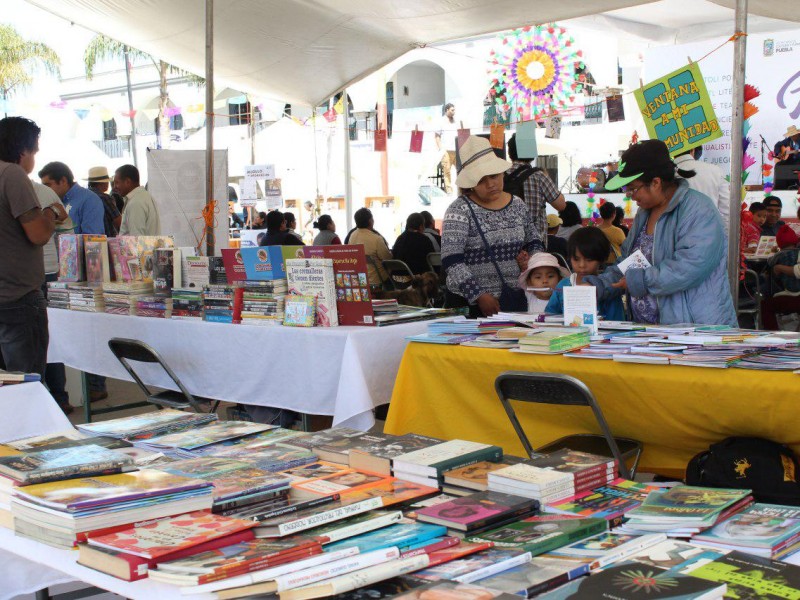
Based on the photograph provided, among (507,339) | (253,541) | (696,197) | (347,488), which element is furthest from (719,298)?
(253,541)

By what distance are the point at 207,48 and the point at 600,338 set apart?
11.3ft

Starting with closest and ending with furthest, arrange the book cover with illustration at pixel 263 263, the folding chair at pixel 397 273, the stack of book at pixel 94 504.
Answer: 1. the stack of book at pixel 94 504
2. the book cover with illustration at pixel 263 263
3. the folding chair at pixel 397 273

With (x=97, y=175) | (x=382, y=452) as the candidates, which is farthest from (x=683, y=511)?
(x=97, y=175)

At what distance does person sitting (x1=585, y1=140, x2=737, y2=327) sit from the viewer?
306cm

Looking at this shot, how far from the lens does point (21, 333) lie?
3.60 metres

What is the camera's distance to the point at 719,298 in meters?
3.18

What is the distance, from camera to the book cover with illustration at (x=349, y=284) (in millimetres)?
3340

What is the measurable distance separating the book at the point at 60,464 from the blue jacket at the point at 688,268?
6.85 feet

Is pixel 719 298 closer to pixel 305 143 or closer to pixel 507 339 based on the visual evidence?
pixel 507 339

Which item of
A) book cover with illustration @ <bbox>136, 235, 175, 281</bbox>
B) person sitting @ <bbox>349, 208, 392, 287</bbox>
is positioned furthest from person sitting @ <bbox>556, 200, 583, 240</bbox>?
book cover with illustration @ <bbox>136, 235, 175, 281</bbox>

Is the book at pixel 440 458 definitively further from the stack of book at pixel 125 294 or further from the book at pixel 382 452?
the stack of book at pixel 125 294

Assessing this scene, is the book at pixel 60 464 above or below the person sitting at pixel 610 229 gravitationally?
below

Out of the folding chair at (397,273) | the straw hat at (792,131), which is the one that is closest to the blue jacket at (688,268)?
the folding chair at (397,273)

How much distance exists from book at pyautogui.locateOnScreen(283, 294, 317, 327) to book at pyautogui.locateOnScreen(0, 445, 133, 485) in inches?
66.7
